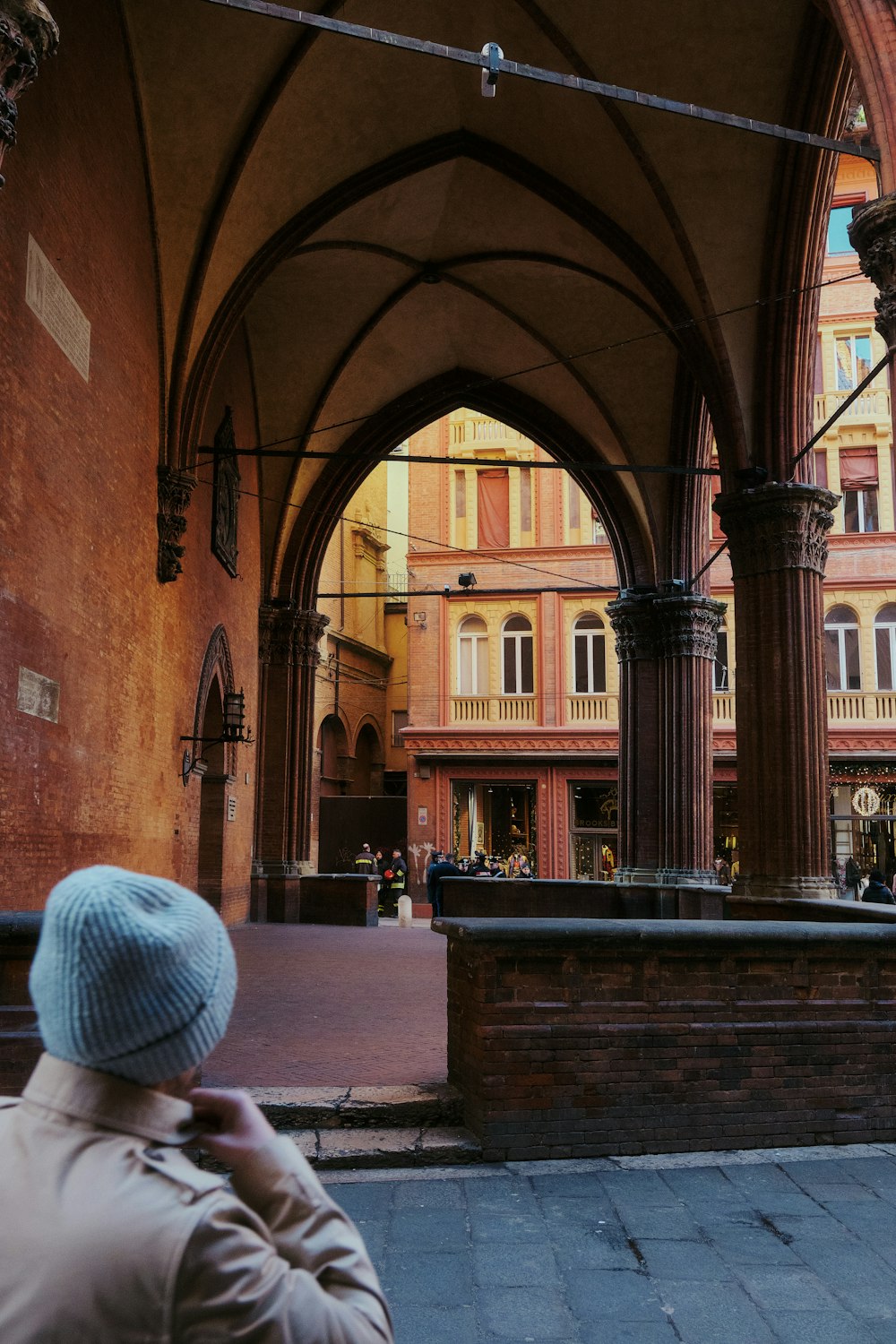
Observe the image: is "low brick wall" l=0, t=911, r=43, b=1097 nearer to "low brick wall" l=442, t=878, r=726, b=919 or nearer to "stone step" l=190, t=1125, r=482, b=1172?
"stone step" l=190, t=1125, r=482, b=1172

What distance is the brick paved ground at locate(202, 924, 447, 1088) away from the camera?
6.02 metres

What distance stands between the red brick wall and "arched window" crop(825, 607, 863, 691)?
51.2 ft

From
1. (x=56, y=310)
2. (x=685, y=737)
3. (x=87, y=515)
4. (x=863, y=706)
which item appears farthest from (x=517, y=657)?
(x=56, y=310)

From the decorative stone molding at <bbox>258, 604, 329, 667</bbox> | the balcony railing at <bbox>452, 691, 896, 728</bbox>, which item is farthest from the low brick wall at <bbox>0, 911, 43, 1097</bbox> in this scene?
the balcony railing at <bbox>452, 691, 896, 728</bbox>

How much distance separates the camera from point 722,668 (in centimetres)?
2578

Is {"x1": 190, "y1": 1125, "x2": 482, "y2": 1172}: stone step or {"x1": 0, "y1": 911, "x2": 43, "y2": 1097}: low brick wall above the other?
{"x1": 0, "y1": 911, "x2": 43, "y2": 1097}: low brick wall

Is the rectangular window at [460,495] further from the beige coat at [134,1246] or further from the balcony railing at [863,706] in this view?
the beige coat at [134,1246]

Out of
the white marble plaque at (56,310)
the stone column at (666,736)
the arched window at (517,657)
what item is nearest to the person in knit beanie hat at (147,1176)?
the white marble plaque at (56,310)

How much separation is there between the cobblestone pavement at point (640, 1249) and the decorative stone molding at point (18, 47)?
5.15 metres

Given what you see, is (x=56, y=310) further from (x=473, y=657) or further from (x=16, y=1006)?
(x=473, y=657)

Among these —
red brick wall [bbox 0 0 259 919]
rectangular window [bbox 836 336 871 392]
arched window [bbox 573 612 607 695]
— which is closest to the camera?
red brick wall [bbox 0 0 259 919]

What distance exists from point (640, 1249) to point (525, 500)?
24.4m

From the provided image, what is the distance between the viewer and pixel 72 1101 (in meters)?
1.22

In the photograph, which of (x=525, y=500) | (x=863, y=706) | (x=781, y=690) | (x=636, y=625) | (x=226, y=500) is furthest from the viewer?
(x=525, y=500)
